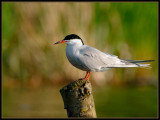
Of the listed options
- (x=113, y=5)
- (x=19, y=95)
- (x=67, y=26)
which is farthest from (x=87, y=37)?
(x=19, y=95)

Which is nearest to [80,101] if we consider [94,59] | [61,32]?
[94,59]

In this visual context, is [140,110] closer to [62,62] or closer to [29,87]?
[62,62]

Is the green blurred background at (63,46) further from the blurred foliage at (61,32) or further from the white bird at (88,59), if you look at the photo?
the white bird at (88,59)

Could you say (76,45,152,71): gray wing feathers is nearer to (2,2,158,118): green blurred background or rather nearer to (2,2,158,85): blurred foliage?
(2,2,158,118): green blurred background

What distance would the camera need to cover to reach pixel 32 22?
347 inches

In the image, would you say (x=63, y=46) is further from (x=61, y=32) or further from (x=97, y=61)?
(x=97, y=61)

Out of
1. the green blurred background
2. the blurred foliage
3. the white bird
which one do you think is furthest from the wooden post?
the blurred foliage

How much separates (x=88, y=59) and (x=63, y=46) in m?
4.91

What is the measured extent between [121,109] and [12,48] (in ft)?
10.9

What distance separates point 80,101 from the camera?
10.2 ft

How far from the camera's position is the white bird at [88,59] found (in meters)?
3.92

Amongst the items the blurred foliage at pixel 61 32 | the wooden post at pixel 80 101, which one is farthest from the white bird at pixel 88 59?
the blurred foliage at pixel 61 32

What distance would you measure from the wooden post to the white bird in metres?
0.74

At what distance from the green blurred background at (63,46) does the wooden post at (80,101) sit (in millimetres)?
5102
